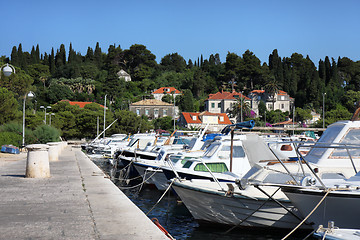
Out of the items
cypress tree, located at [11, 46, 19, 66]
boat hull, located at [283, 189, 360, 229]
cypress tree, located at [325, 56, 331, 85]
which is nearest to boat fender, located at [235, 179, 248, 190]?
boat hull, located at [283, 189, 360, 229]

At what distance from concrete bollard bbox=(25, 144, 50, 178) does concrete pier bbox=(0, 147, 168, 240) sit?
6.25ft

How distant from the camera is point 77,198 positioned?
10812 mm

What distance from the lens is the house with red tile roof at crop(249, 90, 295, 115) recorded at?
131m

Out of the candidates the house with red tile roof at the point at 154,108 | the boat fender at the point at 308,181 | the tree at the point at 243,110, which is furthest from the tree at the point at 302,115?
the boat fender at the point at 308,181

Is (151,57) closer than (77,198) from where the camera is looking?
No

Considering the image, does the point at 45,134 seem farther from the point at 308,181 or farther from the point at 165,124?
the point at 165,124

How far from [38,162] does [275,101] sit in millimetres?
121011

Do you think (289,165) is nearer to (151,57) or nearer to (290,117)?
(290,117)

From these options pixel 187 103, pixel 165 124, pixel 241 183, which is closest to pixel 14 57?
pixel 187 103

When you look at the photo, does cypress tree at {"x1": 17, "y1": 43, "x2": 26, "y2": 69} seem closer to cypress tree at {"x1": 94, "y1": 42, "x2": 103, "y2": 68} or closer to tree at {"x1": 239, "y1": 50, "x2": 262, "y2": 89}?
cypress tree at {"x1": 94, "y1": 42, "x2": 103, "y2": 68}

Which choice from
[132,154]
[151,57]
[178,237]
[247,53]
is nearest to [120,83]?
[151,57]

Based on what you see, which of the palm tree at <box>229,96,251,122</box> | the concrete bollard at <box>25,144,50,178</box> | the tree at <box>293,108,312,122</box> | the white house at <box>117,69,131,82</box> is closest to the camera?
the concrete bollard at <box>25,144,50,178</box>

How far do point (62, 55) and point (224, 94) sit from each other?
7979 centimetres

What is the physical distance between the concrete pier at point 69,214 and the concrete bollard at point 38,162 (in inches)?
75.0
